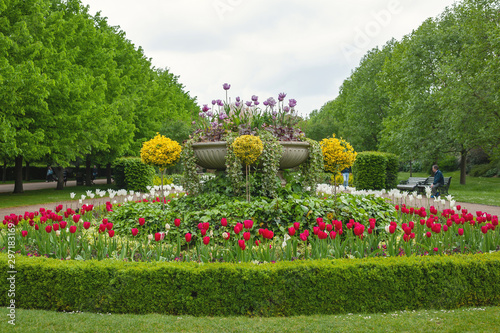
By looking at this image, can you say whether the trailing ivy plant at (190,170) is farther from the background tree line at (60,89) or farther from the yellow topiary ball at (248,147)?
the background tree line at (60,89)

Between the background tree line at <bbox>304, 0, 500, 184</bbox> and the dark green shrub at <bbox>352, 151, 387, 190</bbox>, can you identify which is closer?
the dark green shrub at <bbox>352, 151, 387, 190</bbox>

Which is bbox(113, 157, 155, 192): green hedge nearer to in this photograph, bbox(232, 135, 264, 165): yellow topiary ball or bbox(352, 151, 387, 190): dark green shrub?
bbox(352, 151, 387, 190): dark green shrub

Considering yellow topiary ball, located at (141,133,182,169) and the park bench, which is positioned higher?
yellow topiary ball, located at (141,133,182,169)

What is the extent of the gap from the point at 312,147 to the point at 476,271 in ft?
15.7

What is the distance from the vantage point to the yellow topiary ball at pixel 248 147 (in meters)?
7.44

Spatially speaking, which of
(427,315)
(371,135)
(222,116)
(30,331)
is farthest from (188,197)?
(371,135)

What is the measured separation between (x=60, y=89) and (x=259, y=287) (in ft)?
51.6

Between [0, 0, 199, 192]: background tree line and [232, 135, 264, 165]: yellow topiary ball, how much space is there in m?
3.75

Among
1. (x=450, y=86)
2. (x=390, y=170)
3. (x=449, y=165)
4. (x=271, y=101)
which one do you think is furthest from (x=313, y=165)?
(x=449, y=165)

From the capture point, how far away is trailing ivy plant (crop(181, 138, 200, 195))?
866 cm

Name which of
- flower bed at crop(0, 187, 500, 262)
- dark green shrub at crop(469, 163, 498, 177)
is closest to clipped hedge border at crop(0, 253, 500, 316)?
flower bed at crop(0, 187, 500, 262)

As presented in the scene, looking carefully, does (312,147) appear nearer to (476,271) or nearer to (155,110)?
(476,271)

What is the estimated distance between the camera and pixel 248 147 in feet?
24.4

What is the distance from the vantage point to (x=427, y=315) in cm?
405
